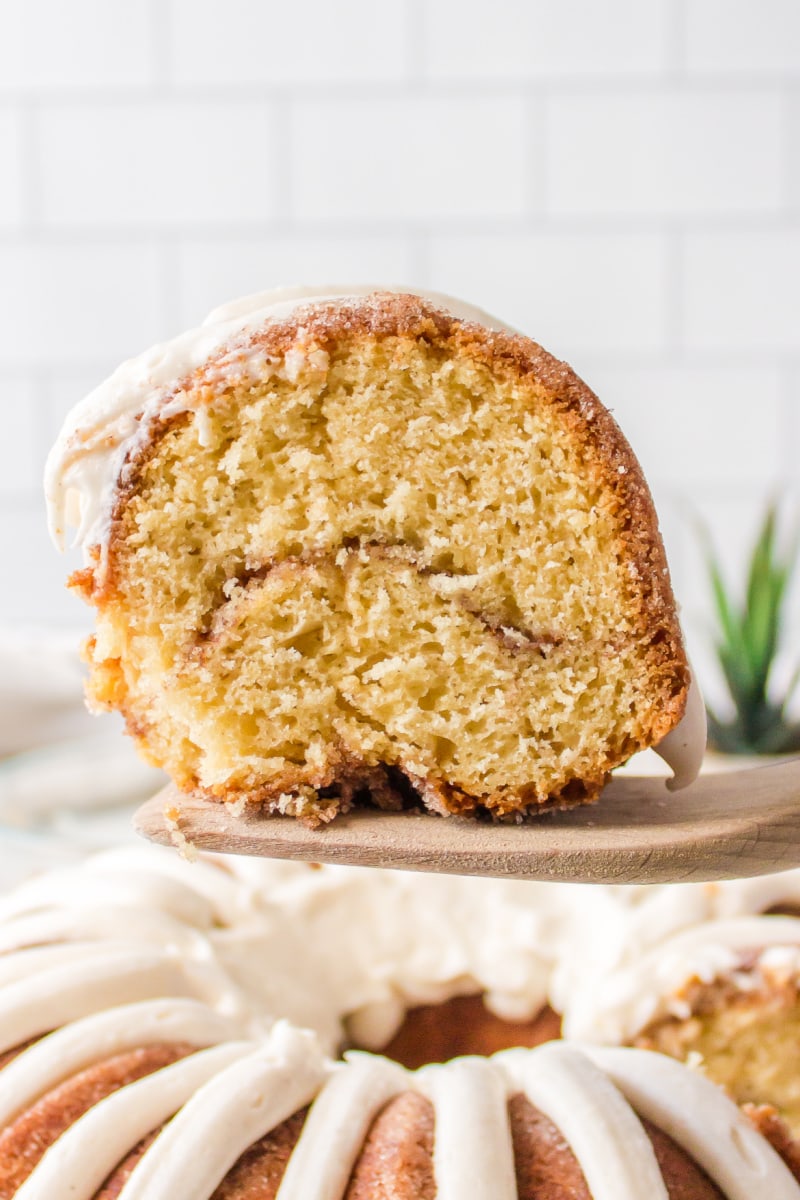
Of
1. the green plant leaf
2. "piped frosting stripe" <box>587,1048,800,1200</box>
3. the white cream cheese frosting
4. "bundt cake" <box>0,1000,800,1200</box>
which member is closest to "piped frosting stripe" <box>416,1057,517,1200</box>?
"bundt cake" <box>0,1000,800,1200</box>

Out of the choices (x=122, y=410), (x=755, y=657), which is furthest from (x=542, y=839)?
(x=755, y=657)

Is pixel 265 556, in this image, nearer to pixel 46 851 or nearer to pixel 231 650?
pixel 231 650

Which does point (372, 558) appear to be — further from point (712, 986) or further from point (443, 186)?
point (443, 186)

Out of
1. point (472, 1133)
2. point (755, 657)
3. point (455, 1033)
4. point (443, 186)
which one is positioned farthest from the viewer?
point (443, 186)

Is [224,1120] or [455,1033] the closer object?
[224,1120]

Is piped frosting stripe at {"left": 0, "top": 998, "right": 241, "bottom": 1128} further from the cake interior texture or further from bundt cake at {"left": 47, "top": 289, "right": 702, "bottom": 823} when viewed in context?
the cake interior texture

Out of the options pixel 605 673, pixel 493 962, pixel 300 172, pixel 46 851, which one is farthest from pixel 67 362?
pixel 605 673

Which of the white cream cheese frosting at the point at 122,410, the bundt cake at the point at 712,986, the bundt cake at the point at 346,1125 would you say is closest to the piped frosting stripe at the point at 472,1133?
the bundt cake at the point at 346,1125

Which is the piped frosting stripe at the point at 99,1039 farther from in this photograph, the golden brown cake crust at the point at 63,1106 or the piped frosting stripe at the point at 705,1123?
the piped frosting stripe at the point at 705,1123
